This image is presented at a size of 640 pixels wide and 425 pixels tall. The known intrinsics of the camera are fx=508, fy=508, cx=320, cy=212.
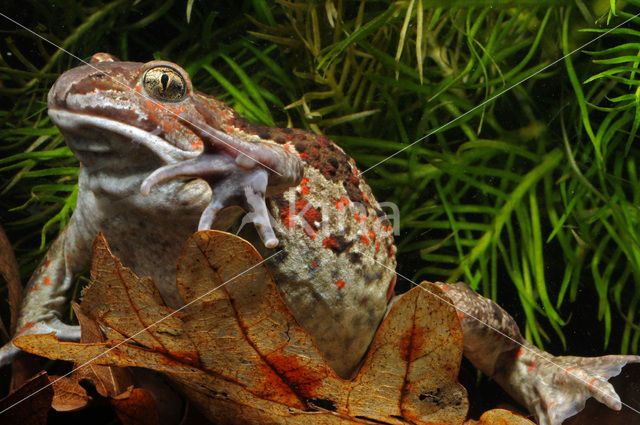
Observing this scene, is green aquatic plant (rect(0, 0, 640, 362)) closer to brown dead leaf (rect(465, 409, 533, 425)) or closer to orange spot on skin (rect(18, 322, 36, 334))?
orange spot on skin (rect(18, 322, 36, 334))

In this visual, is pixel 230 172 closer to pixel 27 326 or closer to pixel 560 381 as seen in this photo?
pixel 27 326

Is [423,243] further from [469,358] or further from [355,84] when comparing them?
[355,84]

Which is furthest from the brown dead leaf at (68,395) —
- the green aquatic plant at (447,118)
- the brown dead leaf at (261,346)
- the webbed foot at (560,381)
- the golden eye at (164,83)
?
the webbed foot at (560,381)

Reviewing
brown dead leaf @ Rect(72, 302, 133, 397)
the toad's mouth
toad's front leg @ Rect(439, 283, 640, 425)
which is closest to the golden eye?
the toad's mouth

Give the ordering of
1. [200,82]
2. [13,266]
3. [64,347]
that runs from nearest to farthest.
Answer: [64,347]
[13,266]
[200,82]

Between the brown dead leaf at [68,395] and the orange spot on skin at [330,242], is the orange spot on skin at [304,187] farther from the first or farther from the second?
the brown dead leaf at [68,395]

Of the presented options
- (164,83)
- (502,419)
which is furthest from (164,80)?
(502,419)

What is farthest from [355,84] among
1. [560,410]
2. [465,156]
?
[560,410]
